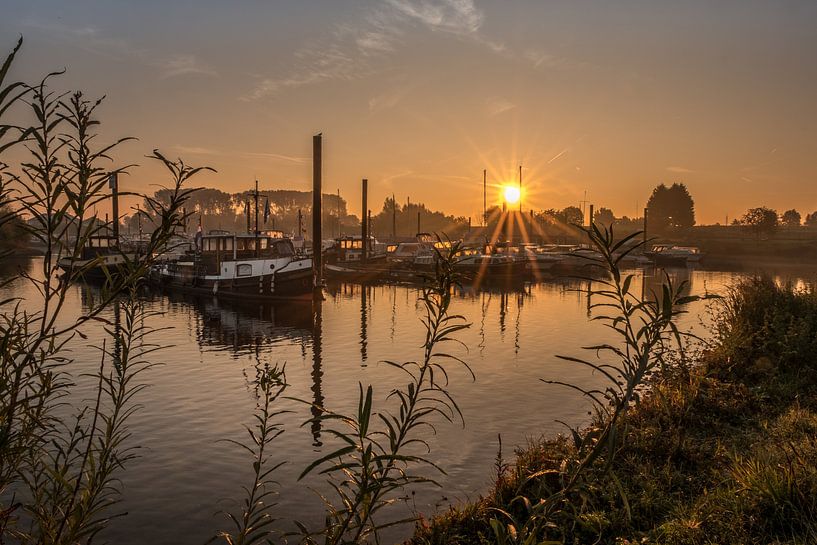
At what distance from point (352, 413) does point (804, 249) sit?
96.9 metres

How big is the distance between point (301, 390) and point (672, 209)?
120 metres

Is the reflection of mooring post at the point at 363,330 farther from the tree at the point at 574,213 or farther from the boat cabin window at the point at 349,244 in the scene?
the tree at the point at 574,213

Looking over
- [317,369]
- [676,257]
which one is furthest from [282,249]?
[676,257]

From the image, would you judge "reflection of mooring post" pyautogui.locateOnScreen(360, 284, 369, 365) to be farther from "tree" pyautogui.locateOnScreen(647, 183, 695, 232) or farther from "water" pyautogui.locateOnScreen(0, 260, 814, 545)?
→ "tree" pyautogui.locateOnScreen(647, 183, 695, 232)

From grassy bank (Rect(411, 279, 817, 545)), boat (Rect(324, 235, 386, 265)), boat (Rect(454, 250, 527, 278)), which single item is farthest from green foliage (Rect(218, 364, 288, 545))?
boat (Rect(324, 235, 386, 265))

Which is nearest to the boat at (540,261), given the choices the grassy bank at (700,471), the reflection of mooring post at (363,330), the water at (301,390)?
the reflection of mooring post at (363,330)

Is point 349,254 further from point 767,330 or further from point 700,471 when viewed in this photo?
point 700,471

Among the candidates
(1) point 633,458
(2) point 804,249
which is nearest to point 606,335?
(1) point 633,458

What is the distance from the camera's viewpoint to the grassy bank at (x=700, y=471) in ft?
19.9

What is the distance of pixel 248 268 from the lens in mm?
34406

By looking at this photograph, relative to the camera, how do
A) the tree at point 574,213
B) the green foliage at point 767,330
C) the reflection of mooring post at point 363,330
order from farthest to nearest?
1. the tree at point 574,213
2. the reflection of mooring post at point 363,330
3. the green foliage at point 767,330

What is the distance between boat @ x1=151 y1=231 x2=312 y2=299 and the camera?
3366cm

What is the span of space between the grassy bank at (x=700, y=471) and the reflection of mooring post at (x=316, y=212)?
2371 centimetres

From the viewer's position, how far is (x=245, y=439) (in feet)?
39.6
